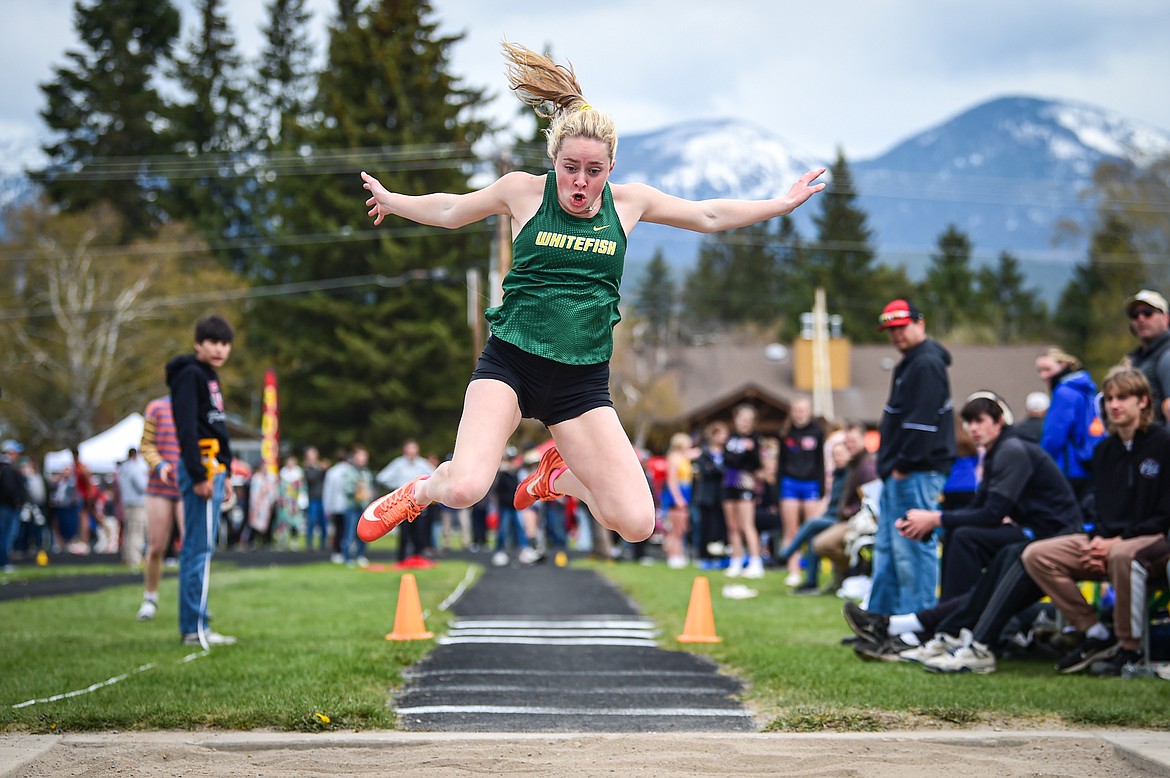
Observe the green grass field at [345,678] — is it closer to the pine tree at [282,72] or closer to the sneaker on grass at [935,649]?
the sneaker on grass at [935,649]

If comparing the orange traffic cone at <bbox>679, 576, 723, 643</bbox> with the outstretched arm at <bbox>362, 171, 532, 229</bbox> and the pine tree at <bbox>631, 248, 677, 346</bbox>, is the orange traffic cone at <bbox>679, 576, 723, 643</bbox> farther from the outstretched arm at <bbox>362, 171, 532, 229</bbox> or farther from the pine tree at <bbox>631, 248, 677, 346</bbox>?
the pine tree at <bbox>631, 248, 677, 346</bbox>

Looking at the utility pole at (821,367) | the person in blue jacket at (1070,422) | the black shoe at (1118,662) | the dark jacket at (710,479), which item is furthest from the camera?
the utility pole at (821,367)

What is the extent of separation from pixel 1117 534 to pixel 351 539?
15.9m

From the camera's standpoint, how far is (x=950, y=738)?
234 inches

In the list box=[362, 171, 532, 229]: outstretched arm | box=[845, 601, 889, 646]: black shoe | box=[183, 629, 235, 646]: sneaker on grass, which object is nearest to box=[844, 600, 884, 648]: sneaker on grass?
box=[845, 601, 889, 646]: black shoe

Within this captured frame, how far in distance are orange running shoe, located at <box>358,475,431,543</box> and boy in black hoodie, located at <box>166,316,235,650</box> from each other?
267cm

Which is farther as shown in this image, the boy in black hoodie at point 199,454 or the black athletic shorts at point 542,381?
the boy in black hoodie at point 199,454

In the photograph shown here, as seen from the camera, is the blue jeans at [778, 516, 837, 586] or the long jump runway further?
the blue jeans at [778, 516, 837, 586]

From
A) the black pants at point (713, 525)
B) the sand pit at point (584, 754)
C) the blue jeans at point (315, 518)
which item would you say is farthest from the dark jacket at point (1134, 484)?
the blue jeans at point (315, 518)

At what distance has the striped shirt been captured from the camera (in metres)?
10.2

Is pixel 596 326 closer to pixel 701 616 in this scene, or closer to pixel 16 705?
pixel 16 705

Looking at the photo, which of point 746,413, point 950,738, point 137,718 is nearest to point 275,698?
point 137,718

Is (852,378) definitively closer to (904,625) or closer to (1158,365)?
(1158,365)

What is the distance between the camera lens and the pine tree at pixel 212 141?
2334 inches
